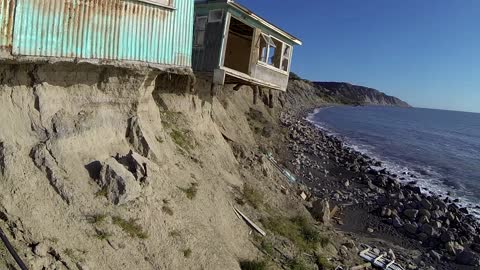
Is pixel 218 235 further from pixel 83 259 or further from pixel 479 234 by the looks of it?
pixel 479 234

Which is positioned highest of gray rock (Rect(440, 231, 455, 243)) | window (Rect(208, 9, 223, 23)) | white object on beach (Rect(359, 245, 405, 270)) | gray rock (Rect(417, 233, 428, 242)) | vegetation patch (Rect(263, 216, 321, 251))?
window (Rect(208, 9, 223, 23))

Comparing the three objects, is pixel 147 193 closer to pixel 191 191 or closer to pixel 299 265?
pixel 191 191

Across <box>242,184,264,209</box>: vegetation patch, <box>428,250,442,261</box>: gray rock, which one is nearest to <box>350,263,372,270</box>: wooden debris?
<box>242,184,264,209</box>: vegetation patch

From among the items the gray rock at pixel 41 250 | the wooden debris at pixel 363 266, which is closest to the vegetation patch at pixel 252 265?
the wooden debris at pixel 363 266

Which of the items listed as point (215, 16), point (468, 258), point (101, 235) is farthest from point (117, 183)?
point (468, 258)

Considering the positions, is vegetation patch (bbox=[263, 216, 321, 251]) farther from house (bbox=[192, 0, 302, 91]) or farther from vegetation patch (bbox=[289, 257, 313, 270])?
house (bbox=[192, 0, 302, 91])

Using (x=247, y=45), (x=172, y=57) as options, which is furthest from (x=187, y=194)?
(x=247, y=45)
